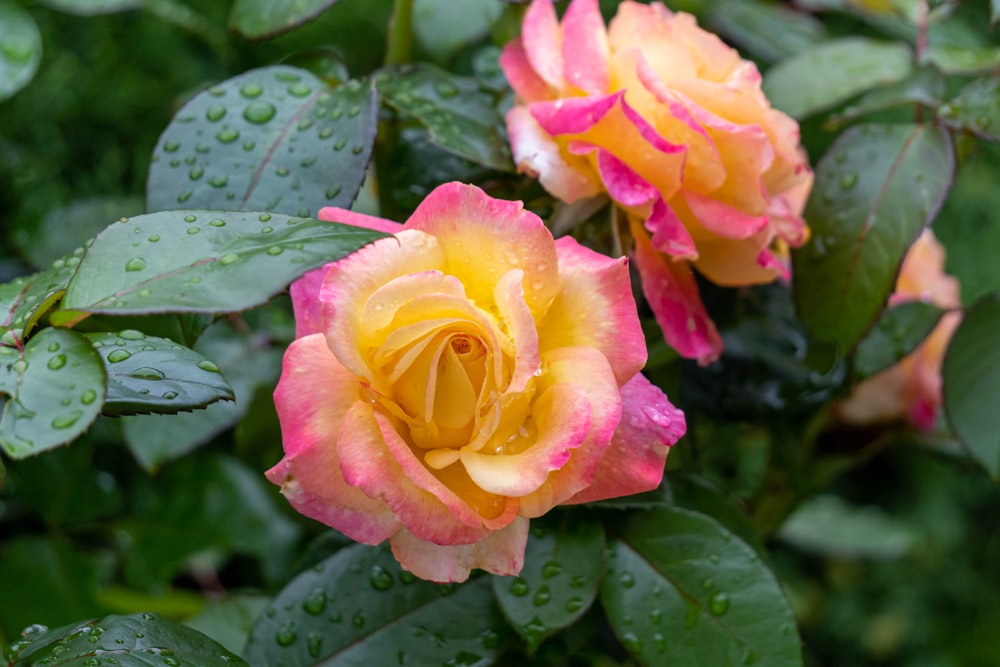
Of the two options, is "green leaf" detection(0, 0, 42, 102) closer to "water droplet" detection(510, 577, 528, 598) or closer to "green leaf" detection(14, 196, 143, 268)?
"green leaf" detection(14, 196, 143, 268)

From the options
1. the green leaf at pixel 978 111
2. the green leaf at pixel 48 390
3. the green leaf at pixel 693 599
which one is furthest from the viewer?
the green leaf at pixel 978 111

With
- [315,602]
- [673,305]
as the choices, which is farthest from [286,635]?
[673,305]

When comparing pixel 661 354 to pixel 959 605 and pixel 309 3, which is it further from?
pixel 959 605

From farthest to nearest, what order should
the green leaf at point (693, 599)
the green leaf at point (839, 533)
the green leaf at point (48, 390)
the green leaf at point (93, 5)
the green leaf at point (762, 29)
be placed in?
1. the green leaf at point (839, 533)
2. the green leaf at point (762, 29)
3. the green leaf at point (93, 5)
4. the green leaf at point (693, 599)
5. the green leaf at point (48, 390)

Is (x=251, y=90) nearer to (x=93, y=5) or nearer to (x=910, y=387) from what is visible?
(x=93, y=5)

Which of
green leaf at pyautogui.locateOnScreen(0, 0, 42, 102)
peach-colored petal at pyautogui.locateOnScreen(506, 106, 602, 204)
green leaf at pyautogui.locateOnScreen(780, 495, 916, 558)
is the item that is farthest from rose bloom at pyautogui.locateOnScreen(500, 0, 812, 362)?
green leaf at pyautogui.locateOnScreen(780, 495, 916, 558)

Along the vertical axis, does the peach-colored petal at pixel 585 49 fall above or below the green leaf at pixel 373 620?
above

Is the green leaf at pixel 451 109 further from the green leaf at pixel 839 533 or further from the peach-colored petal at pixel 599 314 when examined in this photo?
the green leaf at pixel 839 533

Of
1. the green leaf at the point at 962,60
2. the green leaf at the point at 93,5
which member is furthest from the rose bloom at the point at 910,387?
the green leaf at the point at 93,5
